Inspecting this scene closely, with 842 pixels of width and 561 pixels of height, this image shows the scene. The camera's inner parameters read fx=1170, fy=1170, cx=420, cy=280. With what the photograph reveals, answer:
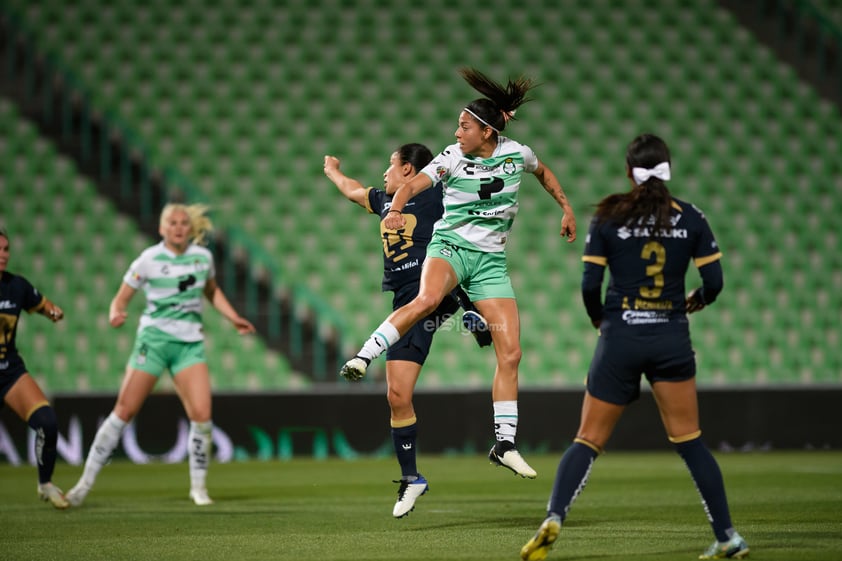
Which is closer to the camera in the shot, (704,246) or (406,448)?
(704,246)

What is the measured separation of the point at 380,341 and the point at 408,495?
1.11m

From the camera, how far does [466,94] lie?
17188 mm

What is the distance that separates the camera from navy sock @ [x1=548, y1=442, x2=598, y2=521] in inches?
204

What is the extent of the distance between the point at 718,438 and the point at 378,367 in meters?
4.25

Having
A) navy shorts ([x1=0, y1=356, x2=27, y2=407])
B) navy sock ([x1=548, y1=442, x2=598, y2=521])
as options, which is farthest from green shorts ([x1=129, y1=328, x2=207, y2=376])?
navy sock ([x1=548, y1=442, x2=598, y2=521])

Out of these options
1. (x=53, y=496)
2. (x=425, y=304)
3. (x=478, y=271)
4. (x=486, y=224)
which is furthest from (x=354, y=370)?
(x=53, y=496)

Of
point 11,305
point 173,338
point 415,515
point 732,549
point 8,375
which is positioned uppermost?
point 11,305

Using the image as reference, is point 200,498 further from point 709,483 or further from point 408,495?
point 709,483

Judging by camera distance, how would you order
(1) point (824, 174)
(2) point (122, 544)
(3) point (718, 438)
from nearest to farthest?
(2) point (122, 544) < (3) point (718, 438) < (1) point (824, 174)

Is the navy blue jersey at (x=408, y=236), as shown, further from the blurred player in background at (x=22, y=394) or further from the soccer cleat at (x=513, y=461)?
the blurred player in background at (x=22, y=394)

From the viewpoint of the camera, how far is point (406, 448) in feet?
23.8

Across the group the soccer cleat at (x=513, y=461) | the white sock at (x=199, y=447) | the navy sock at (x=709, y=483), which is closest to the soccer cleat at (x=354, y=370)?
the soccer cleat at (x=513, y=461)

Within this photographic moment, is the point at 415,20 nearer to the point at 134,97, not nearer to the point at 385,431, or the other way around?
the point at 134,97

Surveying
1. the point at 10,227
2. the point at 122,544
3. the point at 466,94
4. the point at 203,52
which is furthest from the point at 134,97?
the point at 122,544
